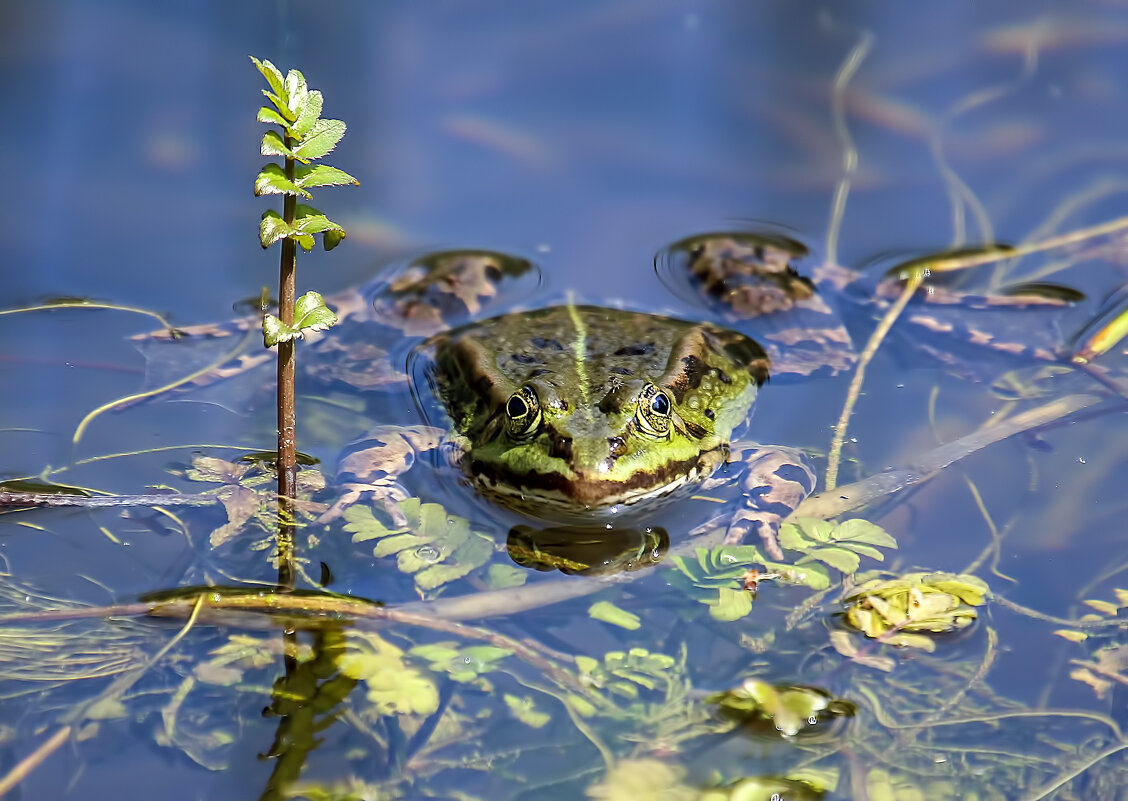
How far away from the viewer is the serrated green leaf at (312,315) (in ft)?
10.1

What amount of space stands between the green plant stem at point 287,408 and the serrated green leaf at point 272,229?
43mm

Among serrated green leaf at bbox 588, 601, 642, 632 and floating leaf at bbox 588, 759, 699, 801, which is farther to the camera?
serrated green leaf at bbox 588, 601, 642, 632

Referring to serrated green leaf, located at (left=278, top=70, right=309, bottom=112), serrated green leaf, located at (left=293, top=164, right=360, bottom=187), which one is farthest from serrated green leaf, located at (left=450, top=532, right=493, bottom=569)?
serrated green leaf, located at (left=278, top=70, right=309, bottom=112)

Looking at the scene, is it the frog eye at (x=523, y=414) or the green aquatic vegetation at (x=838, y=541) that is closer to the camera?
the green aquatic vegetation at (x=838, y=541)

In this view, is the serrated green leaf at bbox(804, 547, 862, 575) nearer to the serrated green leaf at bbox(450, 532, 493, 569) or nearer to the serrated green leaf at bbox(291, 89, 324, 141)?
the serrated green leaf at bbox(450, 532, 493, 569)

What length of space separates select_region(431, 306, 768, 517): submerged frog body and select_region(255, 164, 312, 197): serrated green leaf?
1.42 metres

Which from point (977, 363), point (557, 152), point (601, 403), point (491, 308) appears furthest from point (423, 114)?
point (977, 363)

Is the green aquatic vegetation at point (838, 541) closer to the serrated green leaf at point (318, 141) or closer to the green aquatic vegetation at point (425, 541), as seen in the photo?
the green aquatic vegetation at point (425, 541)

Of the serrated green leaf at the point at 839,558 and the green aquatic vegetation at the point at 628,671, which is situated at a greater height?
the serrated green leaf at the point at 839,558

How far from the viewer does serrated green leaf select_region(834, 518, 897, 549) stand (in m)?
3.43

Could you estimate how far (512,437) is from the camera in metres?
4.09

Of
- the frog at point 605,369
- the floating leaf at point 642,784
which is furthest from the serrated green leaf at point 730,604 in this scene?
the floating leaf at point 642,784

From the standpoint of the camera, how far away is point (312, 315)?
310 cm

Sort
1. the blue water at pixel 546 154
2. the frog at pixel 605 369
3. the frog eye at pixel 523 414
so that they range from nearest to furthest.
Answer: the frog at pixel 605 369
the frog eye at pixel 523 414
the blue water at pixel 546 154
